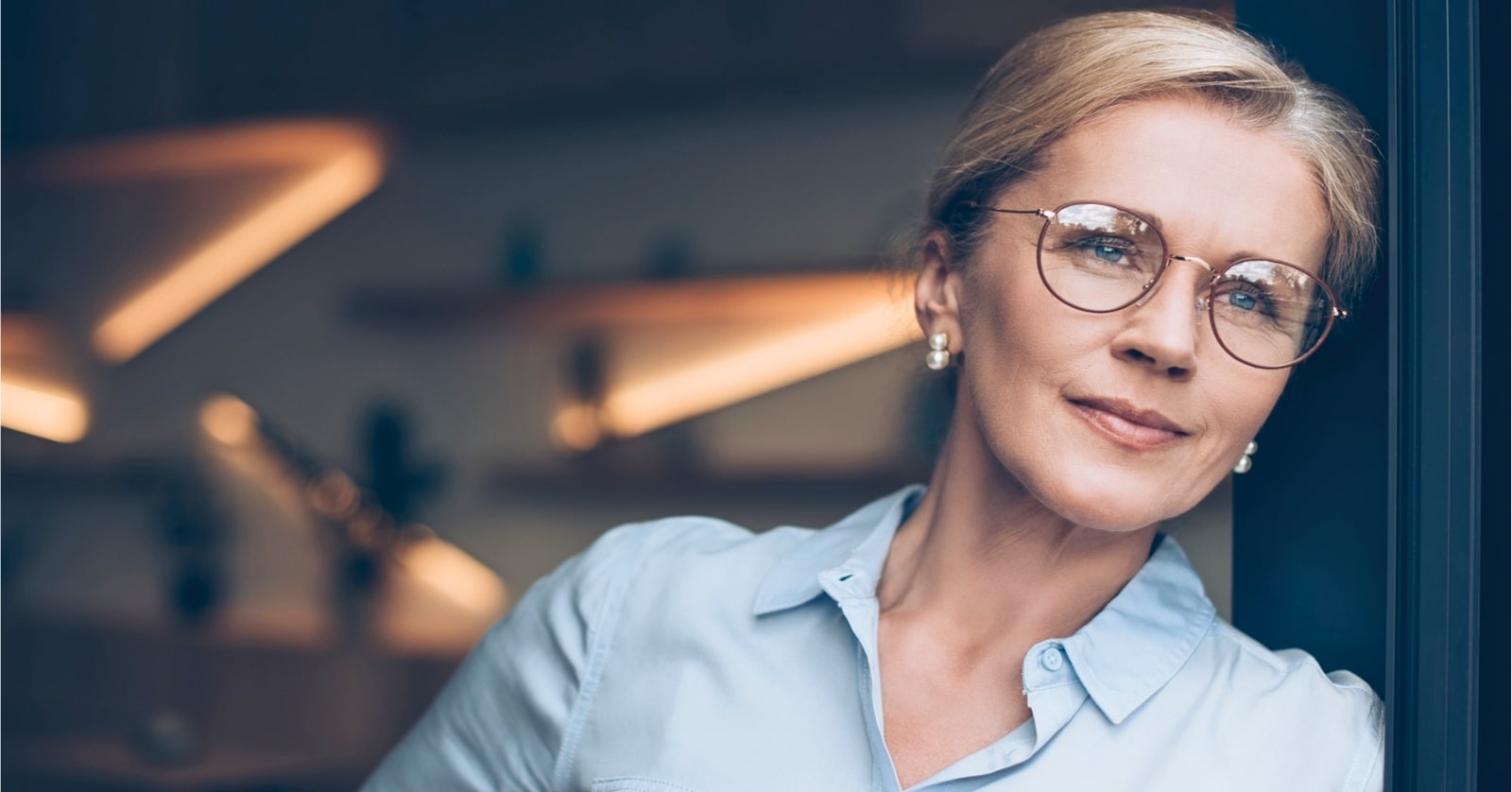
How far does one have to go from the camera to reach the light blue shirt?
1.16 meters

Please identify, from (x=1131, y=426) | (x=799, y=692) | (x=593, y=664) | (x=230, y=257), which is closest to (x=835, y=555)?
(x=799, y=692)

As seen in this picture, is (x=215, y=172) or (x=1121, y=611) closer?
(x=1121, y=611)

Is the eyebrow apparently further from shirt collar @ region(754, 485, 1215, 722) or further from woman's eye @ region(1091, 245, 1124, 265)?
shirt collar @ region(754, 485, 1215, 722)

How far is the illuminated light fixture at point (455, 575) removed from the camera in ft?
12.8

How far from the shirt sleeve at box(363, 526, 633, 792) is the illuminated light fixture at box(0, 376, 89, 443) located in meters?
3.00

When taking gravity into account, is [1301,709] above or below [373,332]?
below

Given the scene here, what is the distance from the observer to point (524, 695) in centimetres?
147

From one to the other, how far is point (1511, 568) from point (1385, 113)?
1.49 ft

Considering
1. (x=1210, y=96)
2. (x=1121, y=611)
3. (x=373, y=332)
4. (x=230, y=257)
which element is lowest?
(x=1121, y=611)

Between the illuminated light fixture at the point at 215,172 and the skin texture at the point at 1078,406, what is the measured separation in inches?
124

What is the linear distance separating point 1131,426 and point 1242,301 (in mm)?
154

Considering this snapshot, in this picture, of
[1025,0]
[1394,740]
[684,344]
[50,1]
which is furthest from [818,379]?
[50,1]

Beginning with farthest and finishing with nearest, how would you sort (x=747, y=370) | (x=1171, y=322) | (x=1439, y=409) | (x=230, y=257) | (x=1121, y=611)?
(x=230, y=257) < (x=747, y=370) < (x=1121, y=611) < (x=1171, y=322) < (x=1439, y=409)

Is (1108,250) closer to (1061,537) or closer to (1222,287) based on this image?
(1222,287)
